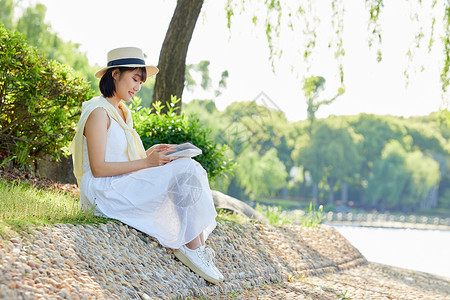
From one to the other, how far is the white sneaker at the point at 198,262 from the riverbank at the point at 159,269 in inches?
2.0

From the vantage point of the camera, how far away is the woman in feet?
10.9

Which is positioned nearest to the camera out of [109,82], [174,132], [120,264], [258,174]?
[120,264]

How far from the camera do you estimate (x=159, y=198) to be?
3.30 m

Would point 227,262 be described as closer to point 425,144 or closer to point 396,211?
point 396,211

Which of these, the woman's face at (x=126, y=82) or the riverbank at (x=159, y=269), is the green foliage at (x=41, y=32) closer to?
the riverbank at (x=159, y=269)

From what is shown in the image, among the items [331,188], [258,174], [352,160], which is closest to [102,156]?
[258,174]

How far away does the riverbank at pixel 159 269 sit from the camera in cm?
260

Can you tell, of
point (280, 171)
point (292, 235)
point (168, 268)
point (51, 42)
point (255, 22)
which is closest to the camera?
point (168, 268)

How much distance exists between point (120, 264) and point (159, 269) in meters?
0.28

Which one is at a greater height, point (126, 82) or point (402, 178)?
point (126, 82)

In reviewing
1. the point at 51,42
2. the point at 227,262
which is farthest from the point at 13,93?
the point at 51,42

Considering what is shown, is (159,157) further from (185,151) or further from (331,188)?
(331,188)

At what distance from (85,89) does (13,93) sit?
2.39 ft

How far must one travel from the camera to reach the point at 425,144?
5400 centimetres
